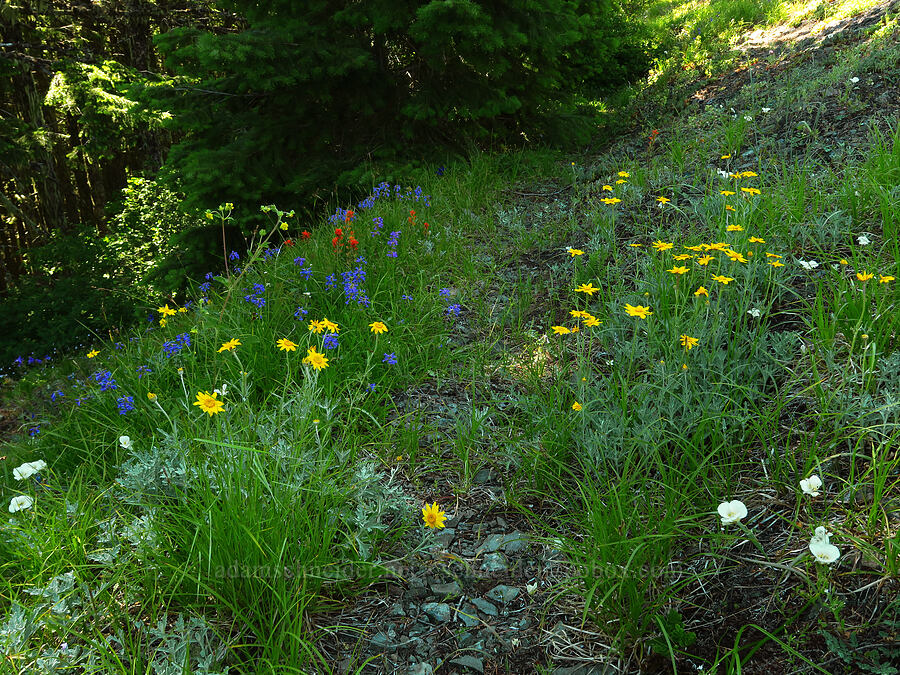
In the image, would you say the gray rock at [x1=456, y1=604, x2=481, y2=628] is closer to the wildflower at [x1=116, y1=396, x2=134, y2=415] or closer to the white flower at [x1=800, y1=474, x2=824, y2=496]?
the white flower at [x1=800, y1=474, x2=824, y2=496]

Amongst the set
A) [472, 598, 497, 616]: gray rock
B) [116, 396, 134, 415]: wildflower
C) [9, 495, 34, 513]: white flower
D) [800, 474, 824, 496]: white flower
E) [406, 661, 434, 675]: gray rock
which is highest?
[9, 495, 34, 513]: white flower

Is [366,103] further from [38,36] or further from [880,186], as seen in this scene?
[38,36]

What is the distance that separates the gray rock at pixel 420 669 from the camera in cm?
149

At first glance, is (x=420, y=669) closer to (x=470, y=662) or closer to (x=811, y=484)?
(x=470, y=662)

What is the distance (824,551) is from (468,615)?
3.02 ft

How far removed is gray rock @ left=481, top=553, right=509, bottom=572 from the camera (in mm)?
1791

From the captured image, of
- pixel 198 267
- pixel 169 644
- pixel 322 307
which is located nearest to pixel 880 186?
pixel 322 307

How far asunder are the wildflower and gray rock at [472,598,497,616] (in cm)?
180

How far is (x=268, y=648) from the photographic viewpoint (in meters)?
1.43

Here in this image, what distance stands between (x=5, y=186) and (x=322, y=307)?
1537 cm

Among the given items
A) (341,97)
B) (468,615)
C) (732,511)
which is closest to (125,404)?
(468,615)

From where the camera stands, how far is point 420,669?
4.93ft

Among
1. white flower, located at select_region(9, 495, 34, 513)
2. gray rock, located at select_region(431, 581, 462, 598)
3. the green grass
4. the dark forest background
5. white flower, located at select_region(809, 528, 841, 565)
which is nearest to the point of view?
white flower, located at select_region(809, 528, 841, 565)

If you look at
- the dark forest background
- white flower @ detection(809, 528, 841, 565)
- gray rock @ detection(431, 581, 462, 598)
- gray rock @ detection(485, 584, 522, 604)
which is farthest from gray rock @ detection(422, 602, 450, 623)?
the dark forest background
